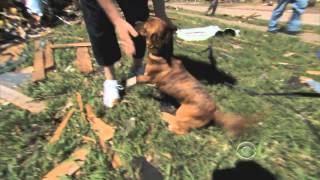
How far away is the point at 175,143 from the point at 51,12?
14.3 ft

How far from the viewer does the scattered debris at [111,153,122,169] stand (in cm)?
329

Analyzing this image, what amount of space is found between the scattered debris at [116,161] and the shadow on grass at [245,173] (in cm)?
79

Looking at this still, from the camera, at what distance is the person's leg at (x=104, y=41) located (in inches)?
142

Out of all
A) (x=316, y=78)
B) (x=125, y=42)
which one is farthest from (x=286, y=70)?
(x=125, y=42)

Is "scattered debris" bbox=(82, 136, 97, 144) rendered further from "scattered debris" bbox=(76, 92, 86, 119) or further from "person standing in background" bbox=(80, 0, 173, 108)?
"person standing in background" bbox=(80, 0, 173, 108)

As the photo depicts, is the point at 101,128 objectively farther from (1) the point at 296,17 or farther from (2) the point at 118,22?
(1) the point at 296,17

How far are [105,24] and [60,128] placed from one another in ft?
3.54

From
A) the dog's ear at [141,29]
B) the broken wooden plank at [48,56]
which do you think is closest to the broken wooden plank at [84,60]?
the broken wooden plank at [48,56]

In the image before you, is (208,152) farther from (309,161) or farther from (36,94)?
(36,94)

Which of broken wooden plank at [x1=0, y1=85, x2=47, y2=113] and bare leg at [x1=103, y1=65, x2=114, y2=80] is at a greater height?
bare leg at [x1=103, y1=65, x2=114, y2=80]

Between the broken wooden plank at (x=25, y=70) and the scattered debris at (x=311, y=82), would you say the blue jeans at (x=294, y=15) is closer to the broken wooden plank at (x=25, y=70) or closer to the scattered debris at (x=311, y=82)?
the scattered debris at (x=311, y=82)

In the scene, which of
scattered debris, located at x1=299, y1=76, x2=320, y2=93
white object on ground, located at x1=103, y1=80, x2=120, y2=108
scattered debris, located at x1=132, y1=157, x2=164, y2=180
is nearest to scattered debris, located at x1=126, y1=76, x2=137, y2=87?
white object on ground, located at x1=103, y1=80, x2=120, y2=108

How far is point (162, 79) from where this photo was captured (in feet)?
12.8

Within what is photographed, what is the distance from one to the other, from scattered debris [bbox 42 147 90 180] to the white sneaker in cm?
71
